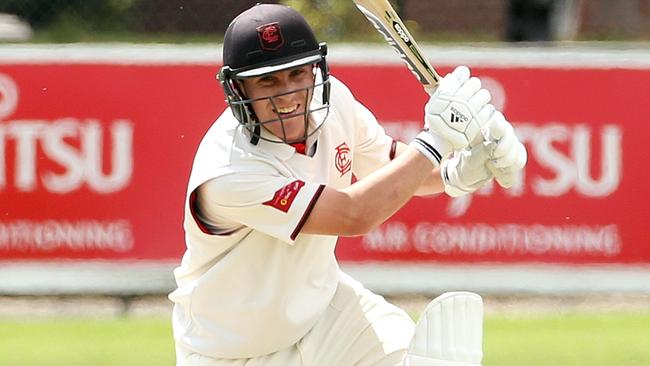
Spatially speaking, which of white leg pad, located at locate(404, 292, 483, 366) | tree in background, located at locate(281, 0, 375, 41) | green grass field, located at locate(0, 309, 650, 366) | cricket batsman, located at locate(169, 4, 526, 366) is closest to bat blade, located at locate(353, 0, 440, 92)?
cricket batsman, located at locate(169, 4, 526, 366)

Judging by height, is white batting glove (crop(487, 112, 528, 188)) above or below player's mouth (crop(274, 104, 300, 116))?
below

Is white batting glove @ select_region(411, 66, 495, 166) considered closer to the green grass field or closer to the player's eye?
the player's eye

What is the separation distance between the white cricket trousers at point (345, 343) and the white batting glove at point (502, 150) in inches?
25.4

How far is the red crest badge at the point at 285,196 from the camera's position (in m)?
4.39

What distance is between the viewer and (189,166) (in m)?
8.98

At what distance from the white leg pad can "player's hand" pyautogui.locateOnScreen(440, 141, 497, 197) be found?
347mm

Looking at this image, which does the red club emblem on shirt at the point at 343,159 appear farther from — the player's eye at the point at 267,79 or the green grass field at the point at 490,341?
the green grass field at the point at 490,341

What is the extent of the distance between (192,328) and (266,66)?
2.96ft

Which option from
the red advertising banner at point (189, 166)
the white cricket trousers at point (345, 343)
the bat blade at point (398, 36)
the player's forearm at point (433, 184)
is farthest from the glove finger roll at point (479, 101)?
the red advertising banner at point (189, 166)

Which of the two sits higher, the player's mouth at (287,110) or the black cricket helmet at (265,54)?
the black cricket helmet at (265,54)

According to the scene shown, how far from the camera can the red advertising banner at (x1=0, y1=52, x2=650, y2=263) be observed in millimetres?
8914

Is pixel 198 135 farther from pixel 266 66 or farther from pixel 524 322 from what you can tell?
pixel 266 66

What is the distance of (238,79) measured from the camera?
14.6 ft

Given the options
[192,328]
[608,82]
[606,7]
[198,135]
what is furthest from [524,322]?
[606,7]
